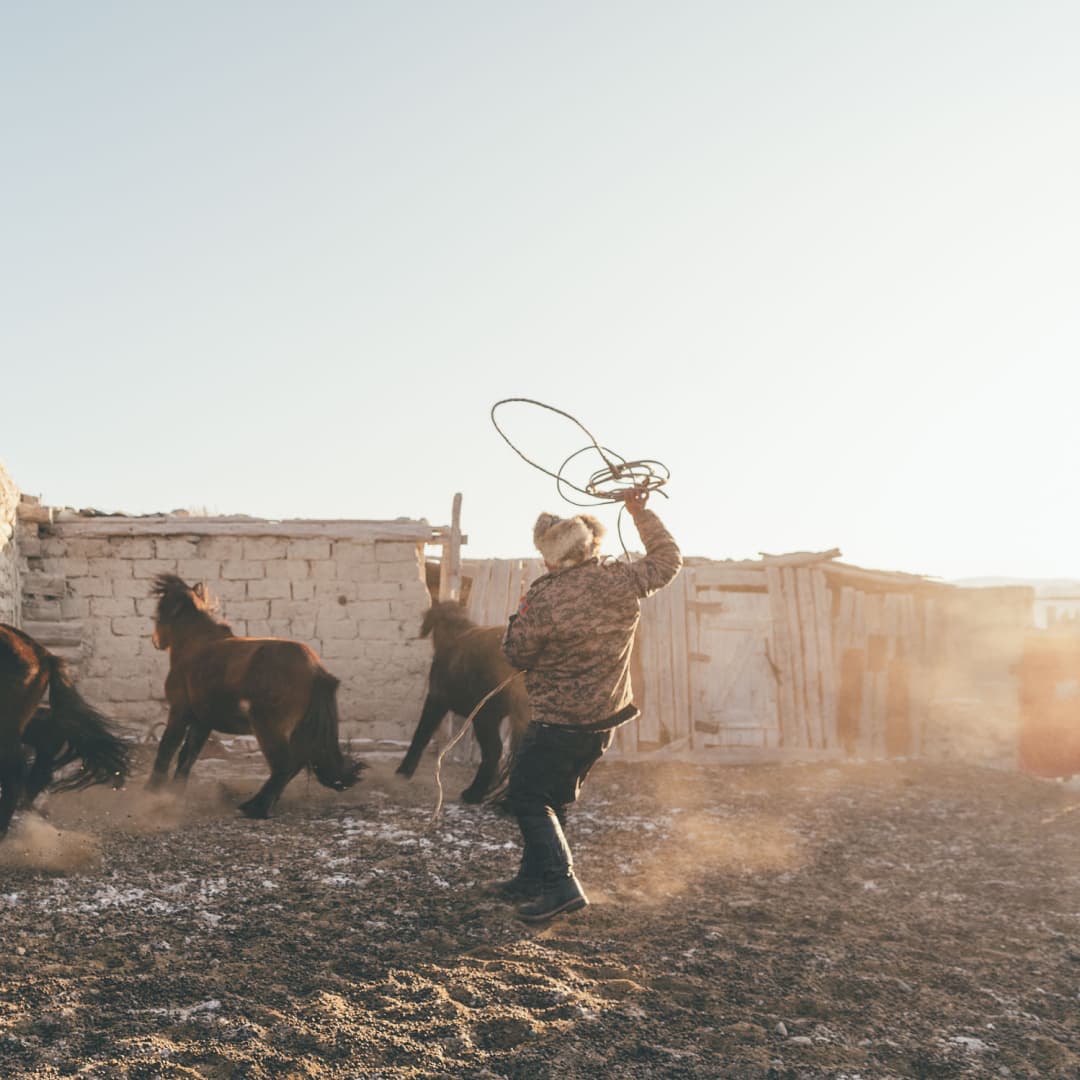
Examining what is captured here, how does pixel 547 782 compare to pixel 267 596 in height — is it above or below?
below

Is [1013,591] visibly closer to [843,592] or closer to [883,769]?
[843,592]

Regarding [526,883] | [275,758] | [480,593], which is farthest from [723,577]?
[526,883]

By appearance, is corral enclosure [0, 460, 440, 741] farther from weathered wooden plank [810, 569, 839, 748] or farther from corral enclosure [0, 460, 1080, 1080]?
weathered wooden plank [810, 569, 839, 748]

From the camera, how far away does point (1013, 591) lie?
11719 mm

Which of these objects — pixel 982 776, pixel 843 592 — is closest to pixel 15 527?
pixel 843 592

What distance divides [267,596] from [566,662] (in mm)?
6444

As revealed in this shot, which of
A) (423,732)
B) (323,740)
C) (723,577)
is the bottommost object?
(423,732)

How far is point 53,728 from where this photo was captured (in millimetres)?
5973

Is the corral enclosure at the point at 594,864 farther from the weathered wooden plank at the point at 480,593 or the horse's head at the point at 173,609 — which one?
the horse's head at the point at 173,609

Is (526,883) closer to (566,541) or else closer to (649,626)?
(566,541)

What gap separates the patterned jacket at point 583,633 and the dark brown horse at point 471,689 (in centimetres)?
323

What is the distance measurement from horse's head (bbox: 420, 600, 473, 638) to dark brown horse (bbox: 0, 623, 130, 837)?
3.12m

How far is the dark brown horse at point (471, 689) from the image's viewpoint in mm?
7727

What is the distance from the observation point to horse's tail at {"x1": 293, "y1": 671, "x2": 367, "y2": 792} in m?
6.84
